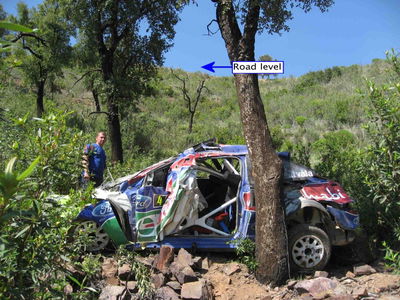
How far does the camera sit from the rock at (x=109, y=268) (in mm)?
5562

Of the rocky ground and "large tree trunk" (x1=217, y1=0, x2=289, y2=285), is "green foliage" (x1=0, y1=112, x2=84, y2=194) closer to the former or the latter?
the rocky ground

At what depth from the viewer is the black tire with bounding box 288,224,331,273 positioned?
20.7 ft

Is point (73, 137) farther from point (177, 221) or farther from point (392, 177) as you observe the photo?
point (392, 177)

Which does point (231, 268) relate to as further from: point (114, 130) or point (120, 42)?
point (120, 42)

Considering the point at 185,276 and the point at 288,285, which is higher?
the point at 185,276

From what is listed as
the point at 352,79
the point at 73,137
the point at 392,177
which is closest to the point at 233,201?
the point at 392,177

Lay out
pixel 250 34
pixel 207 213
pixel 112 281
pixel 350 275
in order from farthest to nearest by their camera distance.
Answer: pixel 207 213 → pixel 250 34 → pixel 350 275 → pixel 112 281

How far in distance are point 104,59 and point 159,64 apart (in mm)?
2176

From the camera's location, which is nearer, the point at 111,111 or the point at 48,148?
the point at 48,148

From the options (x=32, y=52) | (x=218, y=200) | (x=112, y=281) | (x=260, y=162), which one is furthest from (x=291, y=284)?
(x=32, y=52)

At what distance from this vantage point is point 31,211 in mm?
2375

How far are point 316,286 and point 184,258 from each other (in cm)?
188

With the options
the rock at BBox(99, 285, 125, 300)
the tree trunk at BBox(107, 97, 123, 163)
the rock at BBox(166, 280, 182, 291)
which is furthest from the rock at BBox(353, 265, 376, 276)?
the tree trunk at BBox(107, 97, 123, 163)

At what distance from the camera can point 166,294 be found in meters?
5.29
